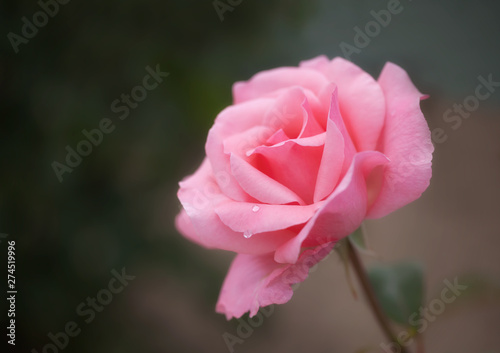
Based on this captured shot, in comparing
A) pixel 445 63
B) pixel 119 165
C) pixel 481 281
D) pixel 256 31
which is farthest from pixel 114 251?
pixel 445 63

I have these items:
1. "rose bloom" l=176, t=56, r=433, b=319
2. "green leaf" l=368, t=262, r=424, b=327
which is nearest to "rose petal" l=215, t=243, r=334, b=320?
"rose bloom" l=176, t=56, r=433, b=319

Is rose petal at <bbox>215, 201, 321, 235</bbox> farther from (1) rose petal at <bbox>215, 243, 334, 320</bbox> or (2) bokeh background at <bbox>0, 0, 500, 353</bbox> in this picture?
(2) bokeh background at <bbox>0, 0, 500, 353</bbox>

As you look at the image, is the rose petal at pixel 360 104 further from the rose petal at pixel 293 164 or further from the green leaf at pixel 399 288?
the green leaf at pixel 399 288

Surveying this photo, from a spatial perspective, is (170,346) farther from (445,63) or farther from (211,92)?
(445,63)

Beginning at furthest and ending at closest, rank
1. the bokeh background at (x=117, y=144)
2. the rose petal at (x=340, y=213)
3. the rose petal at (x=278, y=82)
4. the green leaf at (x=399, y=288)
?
the bokeh background at (x=117, y=144), the green leaf at (x=399, y=288), the rose petal at (x=278, y=82), the rose petal at (x=340, y=213)

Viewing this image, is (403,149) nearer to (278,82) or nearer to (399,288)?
(278,82)

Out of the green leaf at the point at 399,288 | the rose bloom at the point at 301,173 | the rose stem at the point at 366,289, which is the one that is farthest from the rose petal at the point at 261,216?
the green leaf at the point at 399,288

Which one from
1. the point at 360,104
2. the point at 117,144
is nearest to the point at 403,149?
the point at 360,104
